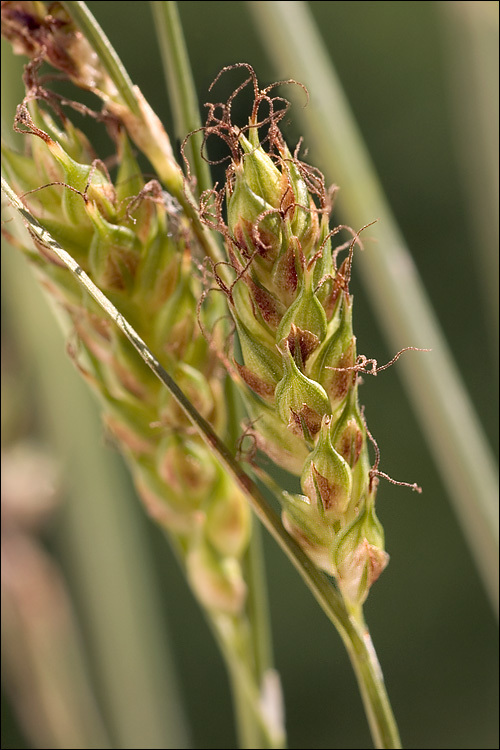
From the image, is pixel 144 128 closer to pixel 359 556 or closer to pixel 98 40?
pixel 98 40

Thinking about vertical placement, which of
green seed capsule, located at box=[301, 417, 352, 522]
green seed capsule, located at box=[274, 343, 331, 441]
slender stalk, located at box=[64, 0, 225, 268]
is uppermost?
slender stalk, located at box=[64, 0, 225, 268]

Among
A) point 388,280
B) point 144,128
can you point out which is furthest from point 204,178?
point 388,280

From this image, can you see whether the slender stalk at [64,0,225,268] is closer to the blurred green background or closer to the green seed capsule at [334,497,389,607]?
the green seed capsule at [334,497,389,607]

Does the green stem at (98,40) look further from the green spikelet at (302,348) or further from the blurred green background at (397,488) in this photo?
the blurred green background at (397,488)

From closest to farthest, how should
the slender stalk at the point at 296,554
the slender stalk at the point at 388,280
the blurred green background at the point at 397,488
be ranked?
the slender stalk at the point at 296,554, the slender stalk at the point at 388,280, the blurred green background at the point at 397,488

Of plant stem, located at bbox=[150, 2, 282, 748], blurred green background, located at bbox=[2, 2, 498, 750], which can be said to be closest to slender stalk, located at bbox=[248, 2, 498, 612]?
plant stem, located at bbox=[150, 2, 282, 748]

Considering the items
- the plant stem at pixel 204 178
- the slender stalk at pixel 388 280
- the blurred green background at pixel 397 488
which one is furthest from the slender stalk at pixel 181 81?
the blurred green background at pixel 397 488

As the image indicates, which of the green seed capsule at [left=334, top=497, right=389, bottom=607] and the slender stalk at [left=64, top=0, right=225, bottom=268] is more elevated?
the slender stalk at [left=64, top=0, right=225, bottom=268]

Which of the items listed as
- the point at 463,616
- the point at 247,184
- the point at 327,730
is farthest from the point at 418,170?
the point at 247,184
